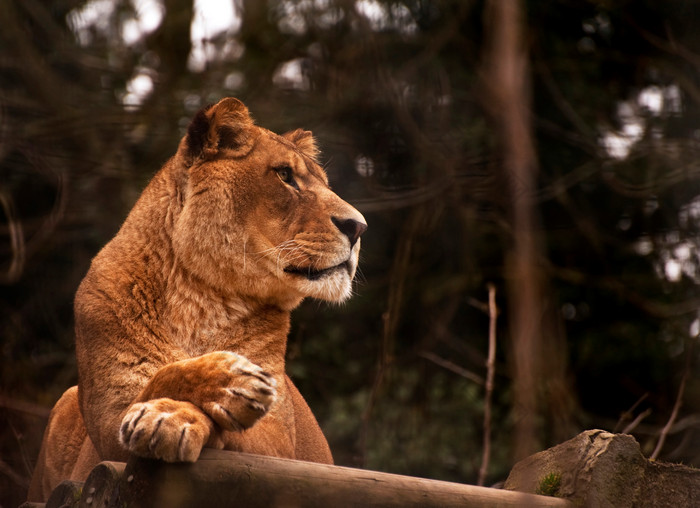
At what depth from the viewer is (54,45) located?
5.62 m

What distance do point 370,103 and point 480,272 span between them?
4.80 feet

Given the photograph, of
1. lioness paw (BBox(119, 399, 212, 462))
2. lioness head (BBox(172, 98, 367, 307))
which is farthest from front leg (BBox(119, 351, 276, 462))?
lioness head (BBox(172, 98, 367, 307))

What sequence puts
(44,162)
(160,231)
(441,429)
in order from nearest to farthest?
(160,231) → (44,162) → (441,429)

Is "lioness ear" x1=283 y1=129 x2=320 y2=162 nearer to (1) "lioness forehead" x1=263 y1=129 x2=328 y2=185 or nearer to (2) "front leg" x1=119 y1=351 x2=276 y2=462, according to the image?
(1) "lioness forehead" x1=263 y1=129 x2=328 y2=185

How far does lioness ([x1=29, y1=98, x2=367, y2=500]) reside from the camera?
2617 mm

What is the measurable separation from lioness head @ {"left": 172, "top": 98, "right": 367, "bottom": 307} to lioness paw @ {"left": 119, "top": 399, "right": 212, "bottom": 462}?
0.91 meters

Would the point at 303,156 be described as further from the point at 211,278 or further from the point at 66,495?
the point at 66,495

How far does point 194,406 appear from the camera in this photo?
2104mm

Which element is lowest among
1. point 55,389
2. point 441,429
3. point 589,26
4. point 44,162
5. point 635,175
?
point 441,429

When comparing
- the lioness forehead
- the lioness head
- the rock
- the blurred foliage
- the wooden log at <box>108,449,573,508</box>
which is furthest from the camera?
the blurred foliage

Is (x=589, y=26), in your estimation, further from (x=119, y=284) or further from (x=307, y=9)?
(x=119, y=284)

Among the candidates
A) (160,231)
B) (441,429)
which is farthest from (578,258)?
(160,231)

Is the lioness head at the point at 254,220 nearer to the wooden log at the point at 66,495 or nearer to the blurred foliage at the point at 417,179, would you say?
the wooden log at the point at 66,495

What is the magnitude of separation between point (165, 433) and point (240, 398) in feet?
0.85
